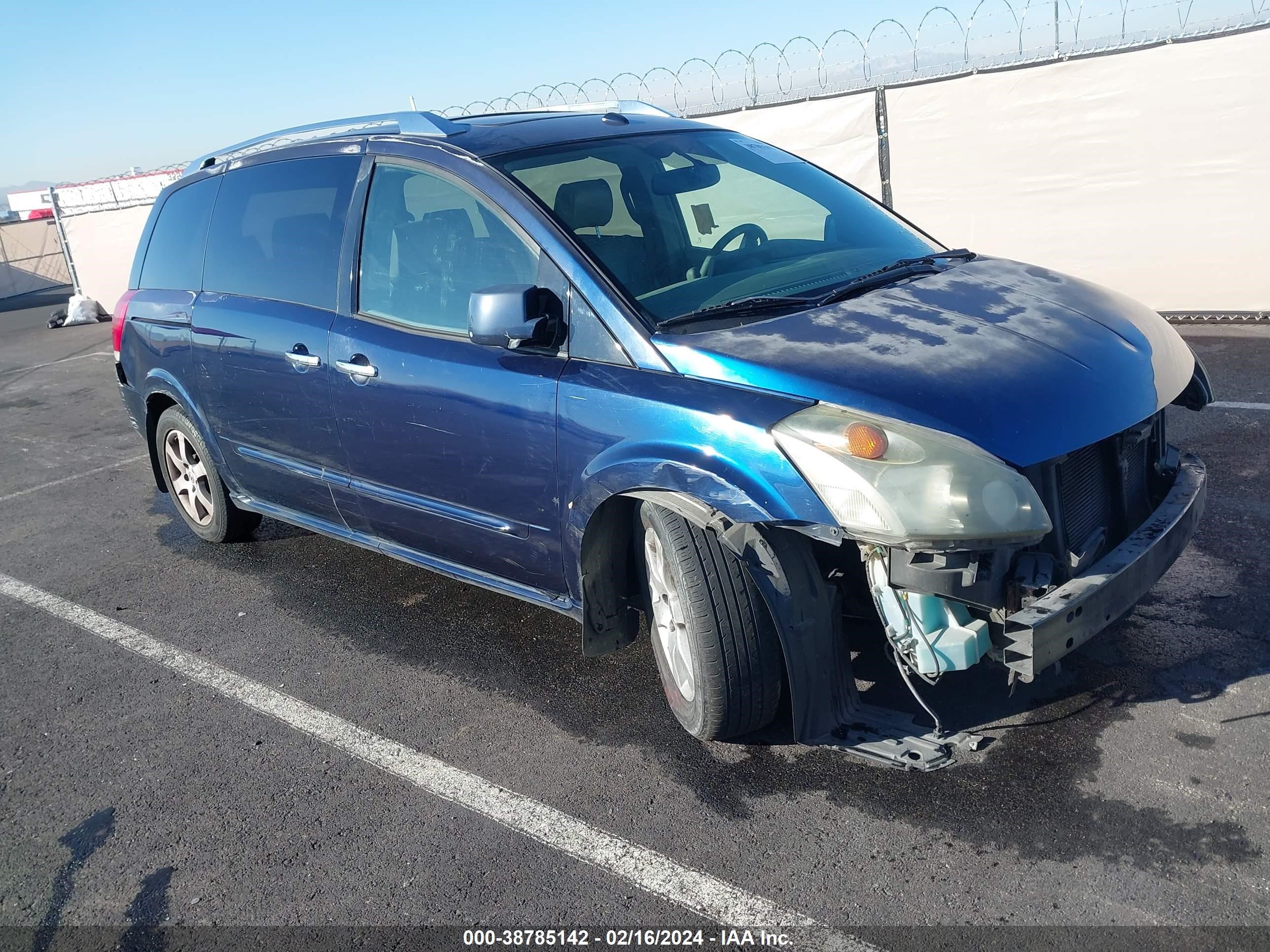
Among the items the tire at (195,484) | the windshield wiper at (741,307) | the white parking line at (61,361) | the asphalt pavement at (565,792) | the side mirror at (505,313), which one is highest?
the side mirror at (505,313)

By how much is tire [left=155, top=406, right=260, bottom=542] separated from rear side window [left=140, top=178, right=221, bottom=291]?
0.68 m

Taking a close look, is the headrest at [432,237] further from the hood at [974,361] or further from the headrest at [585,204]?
the hood at [974,361]

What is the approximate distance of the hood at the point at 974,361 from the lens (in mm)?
2729

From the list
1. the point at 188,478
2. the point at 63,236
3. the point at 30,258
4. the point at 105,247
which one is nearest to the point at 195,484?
the point at 188,478

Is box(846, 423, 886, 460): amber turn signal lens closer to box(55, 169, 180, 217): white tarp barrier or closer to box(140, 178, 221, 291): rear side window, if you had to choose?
box(140, 178, 221, 291): rear side window

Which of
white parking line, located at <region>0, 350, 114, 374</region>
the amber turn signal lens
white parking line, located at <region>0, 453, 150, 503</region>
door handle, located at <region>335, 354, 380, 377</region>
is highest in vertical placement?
door handle, located at <region>335, 354, 380, 377</region>

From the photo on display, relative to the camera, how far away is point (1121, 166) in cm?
838

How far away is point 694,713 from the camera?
3.18 meters

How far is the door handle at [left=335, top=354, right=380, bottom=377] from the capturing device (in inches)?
151

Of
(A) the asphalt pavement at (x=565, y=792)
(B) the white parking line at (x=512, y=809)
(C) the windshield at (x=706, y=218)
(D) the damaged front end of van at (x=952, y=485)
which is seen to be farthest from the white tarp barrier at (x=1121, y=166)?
(B) the white parking line at (x=512, y=809)

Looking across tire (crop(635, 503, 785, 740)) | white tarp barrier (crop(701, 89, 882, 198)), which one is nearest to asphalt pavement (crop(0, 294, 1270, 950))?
tire (crop(635, 503, 785, 740))

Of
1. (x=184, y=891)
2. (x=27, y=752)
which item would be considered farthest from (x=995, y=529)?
(x=27, y=752)

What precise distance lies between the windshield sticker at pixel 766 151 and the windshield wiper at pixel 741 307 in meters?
1.33

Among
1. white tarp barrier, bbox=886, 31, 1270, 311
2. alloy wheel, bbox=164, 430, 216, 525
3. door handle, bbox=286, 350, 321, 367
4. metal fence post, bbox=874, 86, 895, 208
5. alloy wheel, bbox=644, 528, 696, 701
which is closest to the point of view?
alloy wheel, bbox=644, 528, 696, 701
